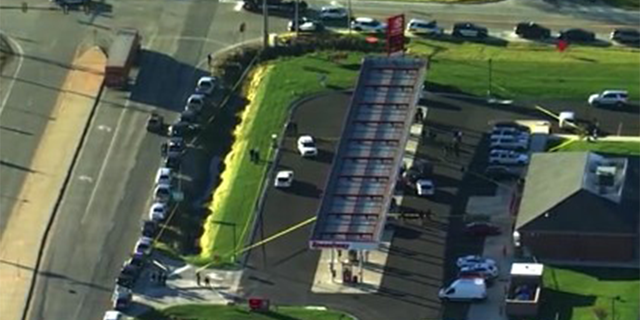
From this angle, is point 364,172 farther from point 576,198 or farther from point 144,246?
point 144,246

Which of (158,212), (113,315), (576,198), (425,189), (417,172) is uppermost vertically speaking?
(417,172)

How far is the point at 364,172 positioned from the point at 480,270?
45.5 ft

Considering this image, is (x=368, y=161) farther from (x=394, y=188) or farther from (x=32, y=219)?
(x=32, y=219)

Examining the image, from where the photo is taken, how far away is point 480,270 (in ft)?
601

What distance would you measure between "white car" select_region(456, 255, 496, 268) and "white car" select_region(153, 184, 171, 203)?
2651 centimetres

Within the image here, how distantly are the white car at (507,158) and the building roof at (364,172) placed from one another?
26.7 ft

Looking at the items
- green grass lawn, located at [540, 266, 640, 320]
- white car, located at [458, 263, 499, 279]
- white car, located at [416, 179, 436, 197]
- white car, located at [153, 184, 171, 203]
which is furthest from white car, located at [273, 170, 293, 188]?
green grass lawn, located at [540, 266, 640, 320]

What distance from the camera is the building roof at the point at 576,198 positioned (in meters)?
185

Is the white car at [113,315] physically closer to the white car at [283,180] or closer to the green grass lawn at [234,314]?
the green grass lawn at [234,314]

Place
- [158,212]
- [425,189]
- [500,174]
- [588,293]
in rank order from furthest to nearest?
[500,174] → [425,189] → [158,212] → [588,293]

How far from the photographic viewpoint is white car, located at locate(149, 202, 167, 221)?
632 feet

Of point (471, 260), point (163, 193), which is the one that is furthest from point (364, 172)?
point (163, 193)

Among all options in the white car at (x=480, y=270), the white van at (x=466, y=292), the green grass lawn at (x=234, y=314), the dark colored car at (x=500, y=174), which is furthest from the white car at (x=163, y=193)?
the white van at (x=466, y=292)

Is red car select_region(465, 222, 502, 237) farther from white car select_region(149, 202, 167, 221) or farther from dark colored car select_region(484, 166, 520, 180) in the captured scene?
white car select_region(149, 202, 167, 221)
